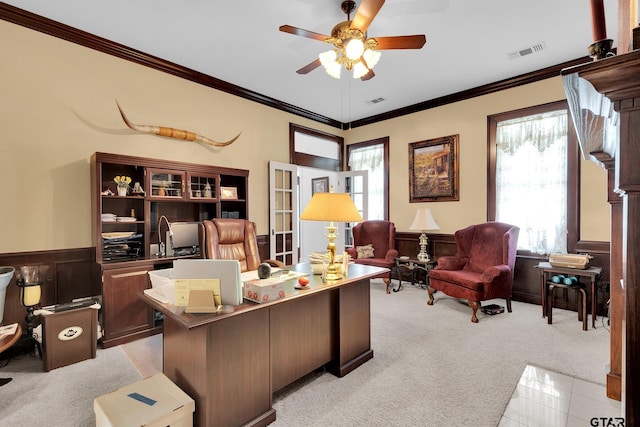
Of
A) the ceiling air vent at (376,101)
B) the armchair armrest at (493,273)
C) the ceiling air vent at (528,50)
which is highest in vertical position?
the ceiling air vent at (376,101)

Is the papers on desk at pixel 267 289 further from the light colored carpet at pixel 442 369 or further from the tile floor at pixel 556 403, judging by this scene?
the tile floor at pixel 556 403

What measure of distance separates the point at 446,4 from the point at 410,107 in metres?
2.65

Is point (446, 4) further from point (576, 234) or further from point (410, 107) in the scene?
point (576, 234)

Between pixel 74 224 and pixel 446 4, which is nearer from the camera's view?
pixel 446 4

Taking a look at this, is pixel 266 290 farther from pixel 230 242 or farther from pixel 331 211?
pixel 230 242

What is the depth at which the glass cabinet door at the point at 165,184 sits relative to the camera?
337cm

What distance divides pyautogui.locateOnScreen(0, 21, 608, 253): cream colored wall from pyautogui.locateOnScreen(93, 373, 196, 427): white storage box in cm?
224

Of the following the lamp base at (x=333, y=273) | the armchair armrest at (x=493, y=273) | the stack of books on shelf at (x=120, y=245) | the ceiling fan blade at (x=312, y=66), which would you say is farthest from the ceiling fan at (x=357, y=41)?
the armchair armrest at (x=493, y=273)

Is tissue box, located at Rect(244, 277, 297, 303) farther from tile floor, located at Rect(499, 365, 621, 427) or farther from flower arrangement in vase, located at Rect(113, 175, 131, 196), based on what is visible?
flower arrangement in vase, located at Rect(113, 175, 131, 196)

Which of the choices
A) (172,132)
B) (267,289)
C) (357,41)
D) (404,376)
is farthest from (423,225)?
(172,132)

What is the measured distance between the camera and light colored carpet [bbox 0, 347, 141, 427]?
191cm

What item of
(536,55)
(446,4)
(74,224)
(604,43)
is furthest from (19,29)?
(536,55)

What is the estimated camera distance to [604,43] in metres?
0.93

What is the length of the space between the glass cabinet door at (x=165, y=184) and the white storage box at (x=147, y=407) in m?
2.24
